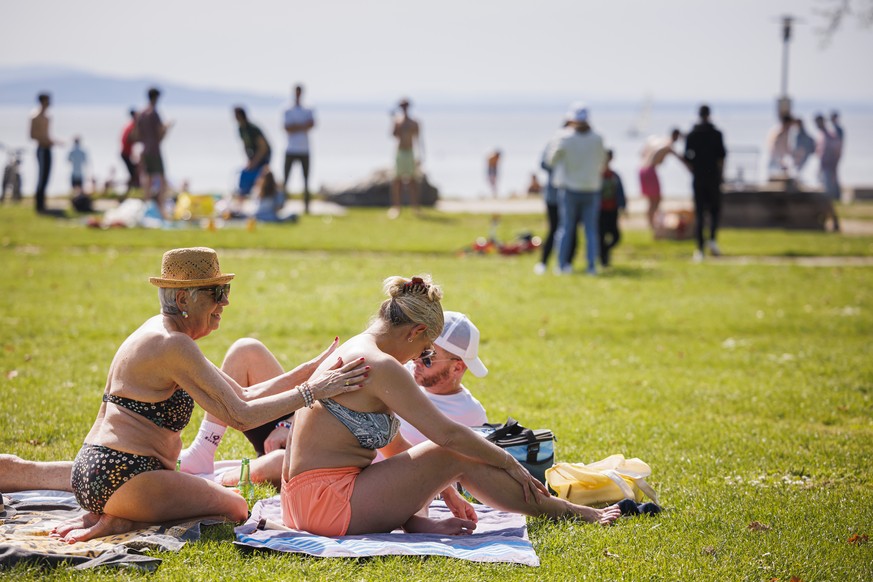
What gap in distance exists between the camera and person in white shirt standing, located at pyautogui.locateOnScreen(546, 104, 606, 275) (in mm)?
13398

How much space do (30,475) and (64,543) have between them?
0.84 m

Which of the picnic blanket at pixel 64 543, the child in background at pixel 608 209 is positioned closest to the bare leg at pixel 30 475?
the picnic blanket at pixel 64 543

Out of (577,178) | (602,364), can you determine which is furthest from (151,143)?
(602,364)

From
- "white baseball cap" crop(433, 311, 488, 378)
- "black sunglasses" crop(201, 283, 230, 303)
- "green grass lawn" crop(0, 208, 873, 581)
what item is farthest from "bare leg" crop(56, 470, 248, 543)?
"white baseball cap" crop(433, 311, 488, 378)

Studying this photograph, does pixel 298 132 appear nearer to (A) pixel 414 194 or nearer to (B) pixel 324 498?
(A) pixel 414 194

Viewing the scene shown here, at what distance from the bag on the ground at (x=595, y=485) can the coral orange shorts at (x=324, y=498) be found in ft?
4.28

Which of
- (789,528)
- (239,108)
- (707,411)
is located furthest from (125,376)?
(239,108)

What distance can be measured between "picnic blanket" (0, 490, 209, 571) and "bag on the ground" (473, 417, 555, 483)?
1.52 m

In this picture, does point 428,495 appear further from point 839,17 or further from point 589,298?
point 839,17

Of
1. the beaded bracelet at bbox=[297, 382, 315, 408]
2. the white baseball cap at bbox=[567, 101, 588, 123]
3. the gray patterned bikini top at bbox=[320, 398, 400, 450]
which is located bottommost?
the gray patterned bikini top at bbox=[320, 398, 400, 450]

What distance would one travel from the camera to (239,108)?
65.5 feet

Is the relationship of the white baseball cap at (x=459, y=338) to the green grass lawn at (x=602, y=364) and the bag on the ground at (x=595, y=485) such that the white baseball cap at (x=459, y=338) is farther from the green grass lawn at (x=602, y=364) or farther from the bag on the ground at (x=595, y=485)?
the green grass lawn at (x=602, y=364)

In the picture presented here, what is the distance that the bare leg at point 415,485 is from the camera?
462cm

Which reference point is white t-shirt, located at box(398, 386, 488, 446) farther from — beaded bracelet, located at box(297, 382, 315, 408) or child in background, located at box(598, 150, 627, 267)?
child in background, located at box(598, 150, 627, 267)
